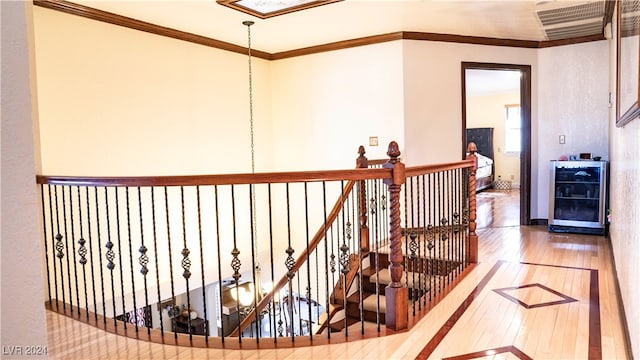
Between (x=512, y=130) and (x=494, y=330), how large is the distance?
30.8 feet

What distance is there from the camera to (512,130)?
36.1ft

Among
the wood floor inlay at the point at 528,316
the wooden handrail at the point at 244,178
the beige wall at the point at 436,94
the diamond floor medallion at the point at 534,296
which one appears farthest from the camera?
the beige wall at the point at 436,94

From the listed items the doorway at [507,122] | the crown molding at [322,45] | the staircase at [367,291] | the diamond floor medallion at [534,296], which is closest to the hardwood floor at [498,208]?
the doorway at [507,122]

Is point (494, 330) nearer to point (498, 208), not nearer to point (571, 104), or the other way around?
point (571, 104)

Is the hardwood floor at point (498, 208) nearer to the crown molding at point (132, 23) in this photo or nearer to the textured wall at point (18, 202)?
the crown molding at point (132, 23)

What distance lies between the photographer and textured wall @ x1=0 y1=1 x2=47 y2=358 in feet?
2.39

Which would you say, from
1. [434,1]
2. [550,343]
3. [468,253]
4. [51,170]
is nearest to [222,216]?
[51,170]

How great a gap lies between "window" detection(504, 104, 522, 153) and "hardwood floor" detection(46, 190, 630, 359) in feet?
24.9

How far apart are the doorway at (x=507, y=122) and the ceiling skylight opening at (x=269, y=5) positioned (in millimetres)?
2370

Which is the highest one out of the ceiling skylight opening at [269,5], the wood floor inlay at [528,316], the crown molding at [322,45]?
the ceiling skylight opening at [269,5]

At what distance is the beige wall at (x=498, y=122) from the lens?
11031 mm

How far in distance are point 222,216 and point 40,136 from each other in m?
2.34

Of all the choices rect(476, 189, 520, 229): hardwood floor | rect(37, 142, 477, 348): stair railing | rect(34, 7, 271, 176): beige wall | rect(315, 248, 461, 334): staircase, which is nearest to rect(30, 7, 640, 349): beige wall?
rect(34, 7, 271, 176): beige wall

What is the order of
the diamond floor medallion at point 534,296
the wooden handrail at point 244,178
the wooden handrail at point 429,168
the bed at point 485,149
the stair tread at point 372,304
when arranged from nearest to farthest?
the wooden handrail at point 244,178
the wooden handrail at point 429,168
the diamond floor medallion at point 534,296
the stair tread at point 372,304
the bed at point 485,149
